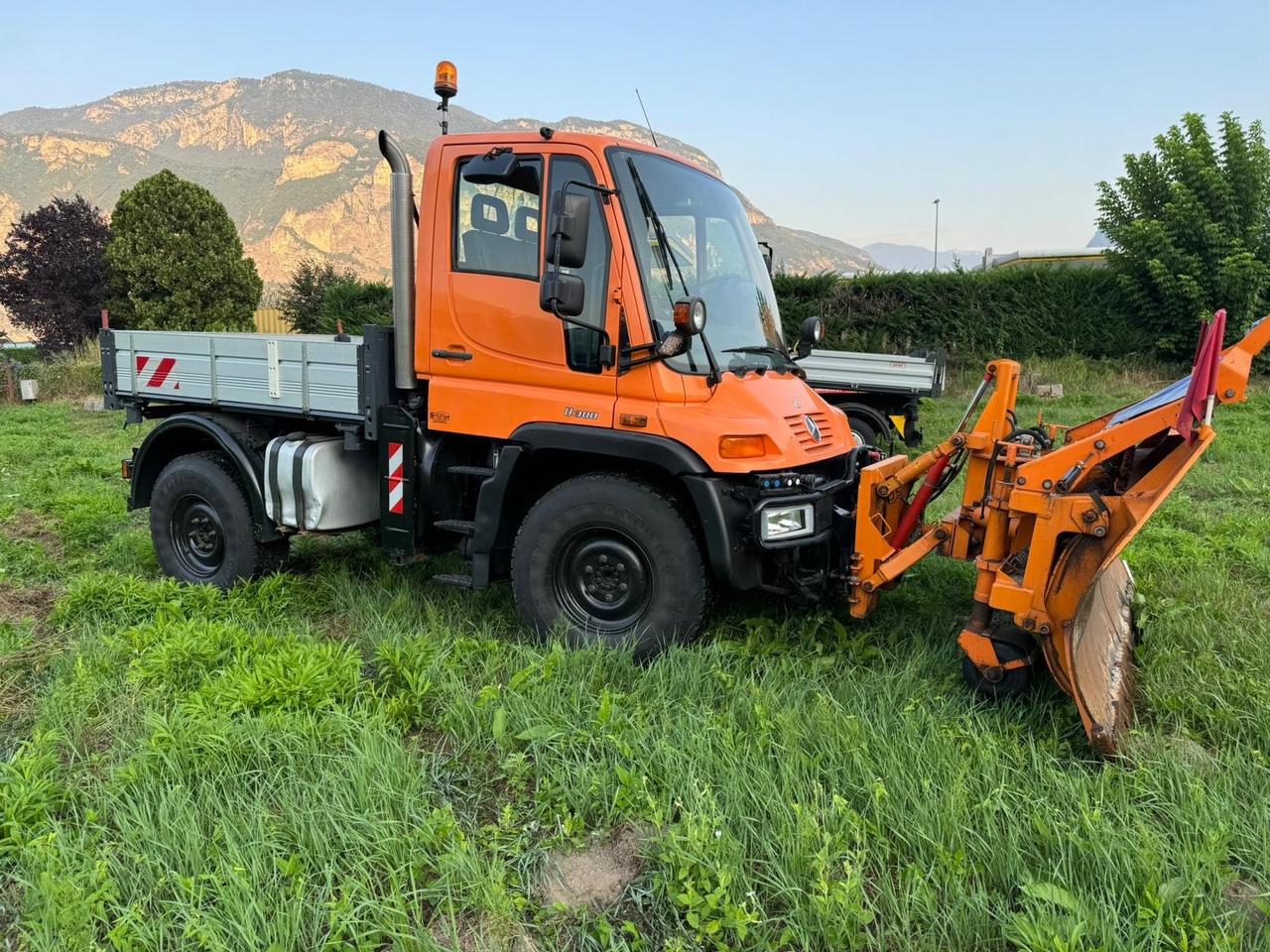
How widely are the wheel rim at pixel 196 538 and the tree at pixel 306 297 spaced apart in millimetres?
17701

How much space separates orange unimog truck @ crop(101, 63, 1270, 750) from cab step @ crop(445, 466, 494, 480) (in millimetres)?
16

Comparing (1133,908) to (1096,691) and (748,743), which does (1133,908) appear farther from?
(748,743)

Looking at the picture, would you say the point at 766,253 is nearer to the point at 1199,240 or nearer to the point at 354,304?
the point at 1199,240

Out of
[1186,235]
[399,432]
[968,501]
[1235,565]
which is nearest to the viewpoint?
[968,501]

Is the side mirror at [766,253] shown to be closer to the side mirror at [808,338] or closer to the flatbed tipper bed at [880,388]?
the side mirror at [808,338]

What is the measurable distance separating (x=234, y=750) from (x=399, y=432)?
1.98 meters

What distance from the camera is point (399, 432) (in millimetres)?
4652

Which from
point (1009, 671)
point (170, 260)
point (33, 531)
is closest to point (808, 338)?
point (1009, 671)

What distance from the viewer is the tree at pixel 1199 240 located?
14.8 meters

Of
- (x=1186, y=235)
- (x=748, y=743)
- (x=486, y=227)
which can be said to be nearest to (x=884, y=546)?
(x=748, y=743)

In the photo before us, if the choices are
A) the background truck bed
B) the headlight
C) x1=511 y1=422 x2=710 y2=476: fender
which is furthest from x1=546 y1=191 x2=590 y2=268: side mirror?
the background truck bed

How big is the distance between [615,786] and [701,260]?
8.63 ft

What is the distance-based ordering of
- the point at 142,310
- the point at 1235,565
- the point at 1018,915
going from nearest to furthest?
Result: the point at 1018,915 < the point at 1235,565 < the point at 142,310

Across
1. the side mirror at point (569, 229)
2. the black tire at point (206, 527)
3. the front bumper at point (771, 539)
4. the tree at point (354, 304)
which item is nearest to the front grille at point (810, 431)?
the front bumper at point (771, 539)
